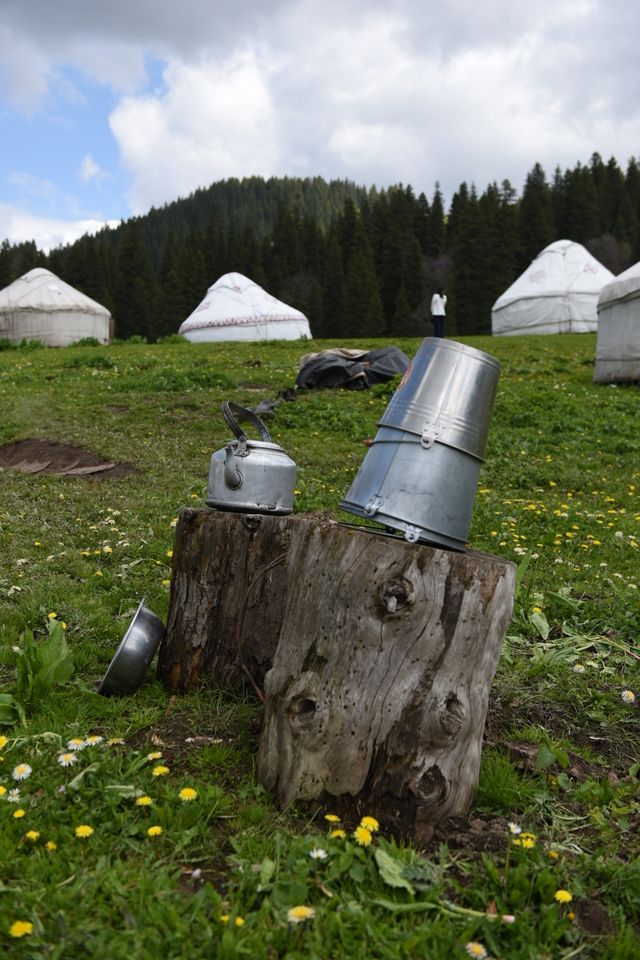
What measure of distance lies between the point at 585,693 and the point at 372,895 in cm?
171

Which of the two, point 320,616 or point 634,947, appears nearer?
point 634,947

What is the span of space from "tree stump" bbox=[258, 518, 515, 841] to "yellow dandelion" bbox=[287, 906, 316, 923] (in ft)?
1.69

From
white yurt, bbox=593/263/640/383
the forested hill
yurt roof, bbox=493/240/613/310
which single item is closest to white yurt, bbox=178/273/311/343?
yurt roof, bbox=493/240/613/310

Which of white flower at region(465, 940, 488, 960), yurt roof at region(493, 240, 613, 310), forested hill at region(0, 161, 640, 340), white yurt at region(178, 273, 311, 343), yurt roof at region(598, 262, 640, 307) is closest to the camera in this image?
white flower at region(465, 940, 488, 960)

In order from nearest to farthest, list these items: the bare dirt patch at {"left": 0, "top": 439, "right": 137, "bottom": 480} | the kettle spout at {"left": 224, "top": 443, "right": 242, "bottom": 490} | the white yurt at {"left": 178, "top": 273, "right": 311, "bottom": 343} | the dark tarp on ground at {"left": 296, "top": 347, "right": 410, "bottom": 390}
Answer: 1. the kettle spout at {"left": 224, "top": 443, "right": 242, "bottom": 490}
2. the bare dirt patch at {"left": 0, "top": 439, "right": 137, "bottom": 480}
3. the dark tarp on ground at {"left": 296, "top": 347, "right": 410, "bottom": 390}
4. the white yurt at {"left": 178, "top": 273, "right": 311, "bottom": 343}

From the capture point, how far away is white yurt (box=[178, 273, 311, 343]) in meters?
27.8

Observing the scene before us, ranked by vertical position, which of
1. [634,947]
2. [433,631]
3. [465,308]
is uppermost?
[465,308]

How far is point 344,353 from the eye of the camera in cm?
1419

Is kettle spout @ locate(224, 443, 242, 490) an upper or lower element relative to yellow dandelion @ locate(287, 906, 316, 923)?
upper

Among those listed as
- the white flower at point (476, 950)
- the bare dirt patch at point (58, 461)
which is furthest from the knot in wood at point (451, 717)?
the bare dirt patch at point (58, 461)

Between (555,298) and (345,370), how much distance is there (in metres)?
19.1

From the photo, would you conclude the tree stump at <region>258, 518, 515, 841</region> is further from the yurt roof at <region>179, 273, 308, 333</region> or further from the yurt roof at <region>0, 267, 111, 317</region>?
the yurt roof at <region>0, 267, 111, 317</region>

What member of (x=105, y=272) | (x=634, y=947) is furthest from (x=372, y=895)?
(x=105, y=272)

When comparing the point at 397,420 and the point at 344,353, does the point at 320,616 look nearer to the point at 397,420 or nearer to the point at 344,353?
the point at 397,420
